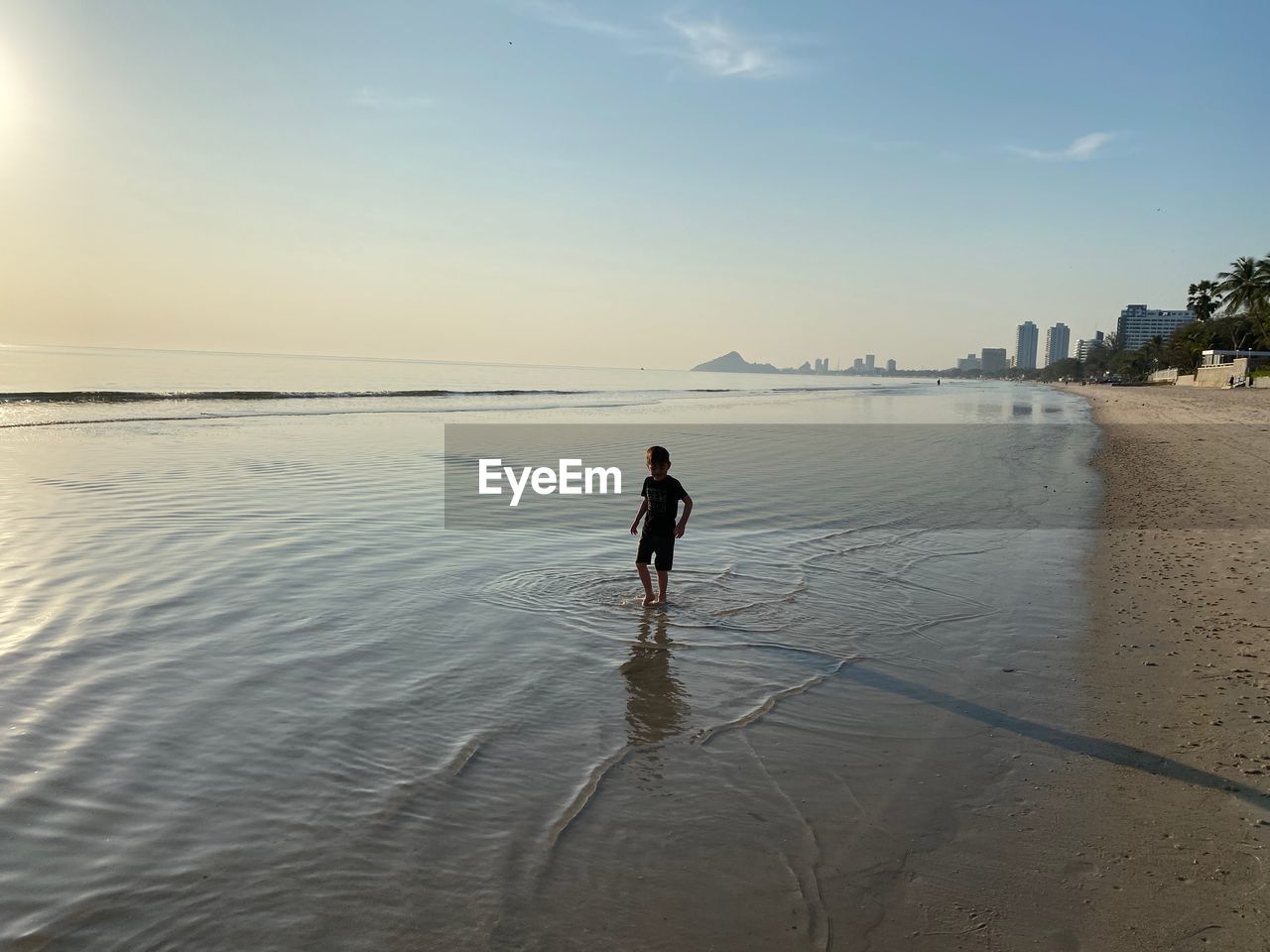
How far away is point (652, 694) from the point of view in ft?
19.1

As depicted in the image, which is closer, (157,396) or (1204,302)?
(157,396)

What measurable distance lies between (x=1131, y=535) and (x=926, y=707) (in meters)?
7.66

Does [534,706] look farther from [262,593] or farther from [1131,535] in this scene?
[1131,535]

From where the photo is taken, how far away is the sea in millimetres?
3496

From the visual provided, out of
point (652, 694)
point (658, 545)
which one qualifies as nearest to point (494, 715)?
point (652, 694)

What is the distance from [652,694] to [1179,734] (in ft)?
10.9

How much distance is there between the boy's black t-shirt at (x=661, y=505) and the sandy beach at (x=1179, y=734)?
3837 mm

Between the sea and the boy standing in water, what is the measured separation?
376mm

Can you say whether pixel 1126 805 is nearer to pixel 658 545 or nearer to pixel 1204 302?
pixel 658 545

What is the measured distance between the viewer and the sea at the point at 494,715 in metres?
3.50
